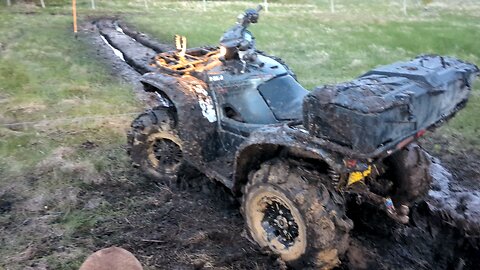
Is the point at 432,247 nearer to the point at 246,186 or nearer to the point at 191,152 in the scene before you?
the point at 246,186

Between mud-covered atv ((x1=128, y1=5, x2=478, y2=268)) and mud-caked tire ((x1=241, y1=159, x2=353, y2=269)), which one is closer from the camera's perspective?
mud-covered atv ((x1=128, y1=5, x2=478, y2=268))

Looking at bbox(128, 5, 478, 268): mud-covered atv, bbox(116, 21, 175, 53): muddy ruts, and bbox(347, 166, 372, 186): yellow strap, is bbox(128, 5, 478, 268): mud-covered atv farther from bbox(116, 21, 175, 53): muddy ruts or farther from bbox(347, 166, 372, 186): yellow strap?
bbox(116, 21, 175, 53): muddy ruts

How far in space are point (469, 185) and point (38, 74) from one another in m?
8.54

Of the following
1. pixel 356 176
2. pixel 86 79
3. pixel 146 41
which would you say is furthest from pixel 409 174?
pixel 146 41

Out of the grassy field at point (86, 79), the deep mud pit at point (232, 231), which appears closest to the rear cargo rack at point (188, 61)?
the deep mud pit at point (232, 231)

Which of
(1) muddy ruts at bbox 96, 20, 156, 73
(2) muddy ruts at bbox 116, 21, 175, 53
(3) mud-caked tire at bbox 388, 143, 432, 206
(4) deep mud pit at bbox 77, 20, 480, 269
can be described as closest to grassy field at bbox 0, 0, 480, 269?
(4) deep mud pit at bbox 77, 20, 480, 269

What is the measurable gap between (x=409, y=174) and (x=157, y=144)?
9.06ft

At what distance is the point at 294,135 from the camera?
3750mm

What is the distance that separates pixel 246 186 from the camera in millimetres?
4203

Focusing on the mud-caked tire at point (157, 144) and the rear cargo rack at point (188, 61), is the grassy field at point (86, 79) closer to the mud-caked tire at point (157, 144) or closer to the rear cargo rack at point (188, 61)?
the mud-caked tire at point (157, 144)

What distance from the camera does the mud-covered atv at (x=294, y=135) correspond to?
338 cm

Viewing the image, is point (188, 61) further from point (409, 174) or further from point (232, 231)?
point (409, 174)

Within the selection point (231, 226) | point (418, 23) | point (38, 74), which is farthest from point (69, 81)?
point (418, 23)

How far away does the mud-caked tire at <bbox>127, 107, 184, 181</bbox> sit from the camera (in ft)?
17.8
